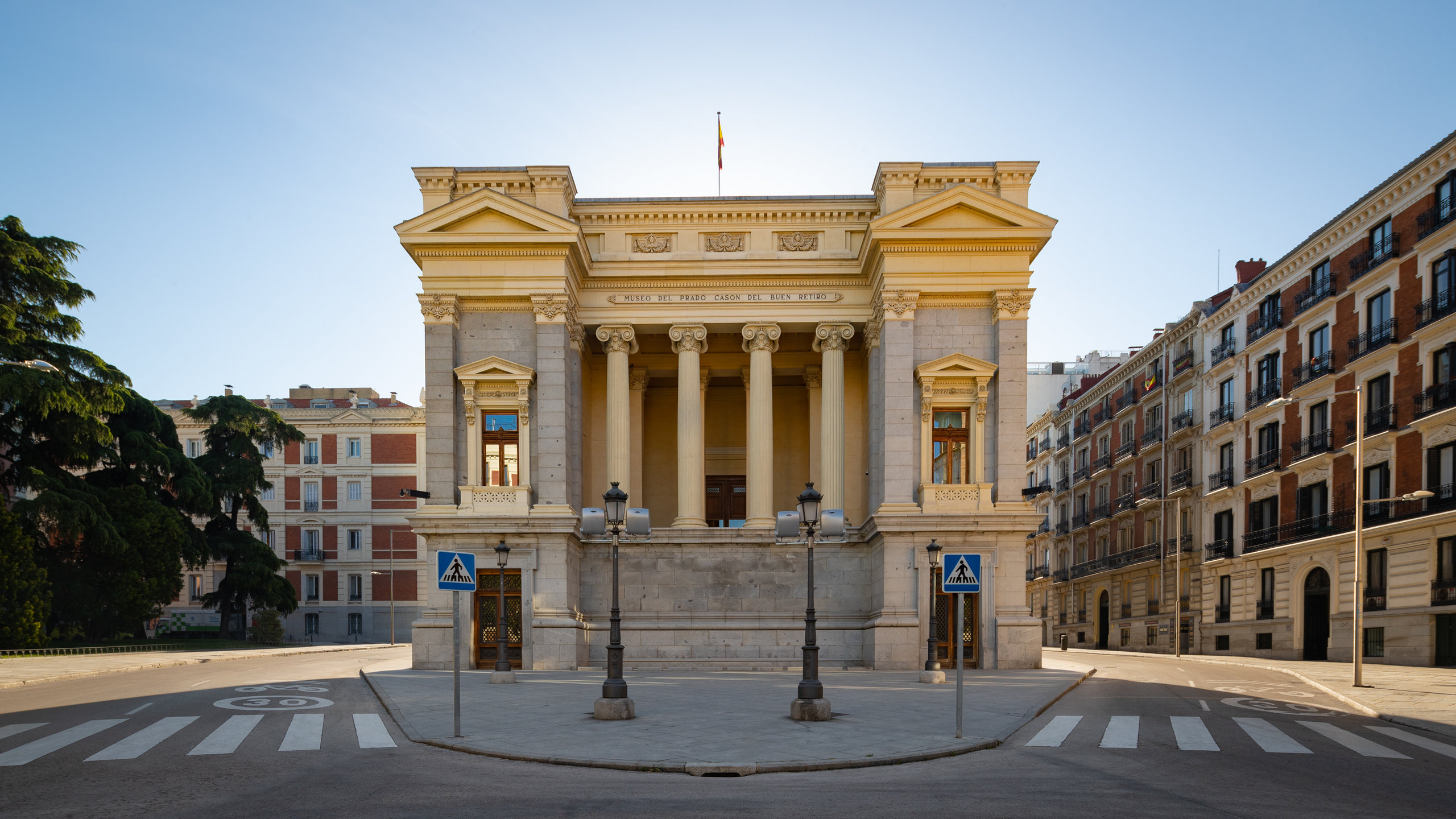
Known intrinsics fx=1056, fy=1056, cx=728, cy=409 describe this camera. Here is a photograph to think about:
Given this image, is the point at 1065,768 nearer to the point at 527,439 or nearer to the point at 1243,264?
the point at 527,439

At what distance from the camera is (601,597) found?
34.7 meters

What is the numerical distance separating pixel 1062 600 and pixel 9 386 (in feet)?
220

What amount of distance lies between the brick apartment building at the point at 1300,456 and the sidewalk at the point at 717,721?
601 inches

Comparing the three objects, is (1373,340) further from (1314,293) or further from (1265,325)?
(1265,325)

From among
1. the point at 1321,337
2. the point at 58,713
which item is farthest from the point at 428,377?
the point at 1321,337

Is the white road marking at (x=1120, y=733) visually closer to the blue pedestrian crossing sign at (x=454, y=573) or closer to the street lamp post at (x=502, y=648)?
the blue pedestrian crossing sign at (x=454, y=573)

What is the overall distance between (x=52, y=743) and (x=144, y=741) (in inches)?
47.3

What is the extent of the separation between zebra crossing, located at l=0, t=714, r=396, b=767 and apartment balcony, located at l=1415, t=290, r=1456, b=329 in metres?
37.0

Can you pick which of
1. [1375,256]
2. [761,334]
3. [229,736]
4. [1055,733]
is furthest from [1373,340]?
[229,736]

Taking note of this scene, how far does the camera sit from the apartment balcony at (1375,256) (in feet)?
131

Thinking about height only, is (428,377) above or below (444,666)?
above

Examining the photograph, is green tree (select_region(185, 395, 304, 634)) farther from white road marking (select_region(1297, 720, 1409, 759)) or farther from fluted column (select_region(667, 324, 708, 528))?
white road marking (select_region(1297, 720, 1409, 759))

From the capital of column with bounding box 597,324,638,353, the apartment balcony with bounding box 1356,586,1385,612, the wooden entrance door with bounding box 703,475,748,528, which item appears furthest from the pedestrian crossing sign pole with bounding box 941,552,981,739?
the apartment balcony with bounding box 1356,586,1385,612

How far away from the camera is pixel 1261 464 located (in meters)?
50.2
